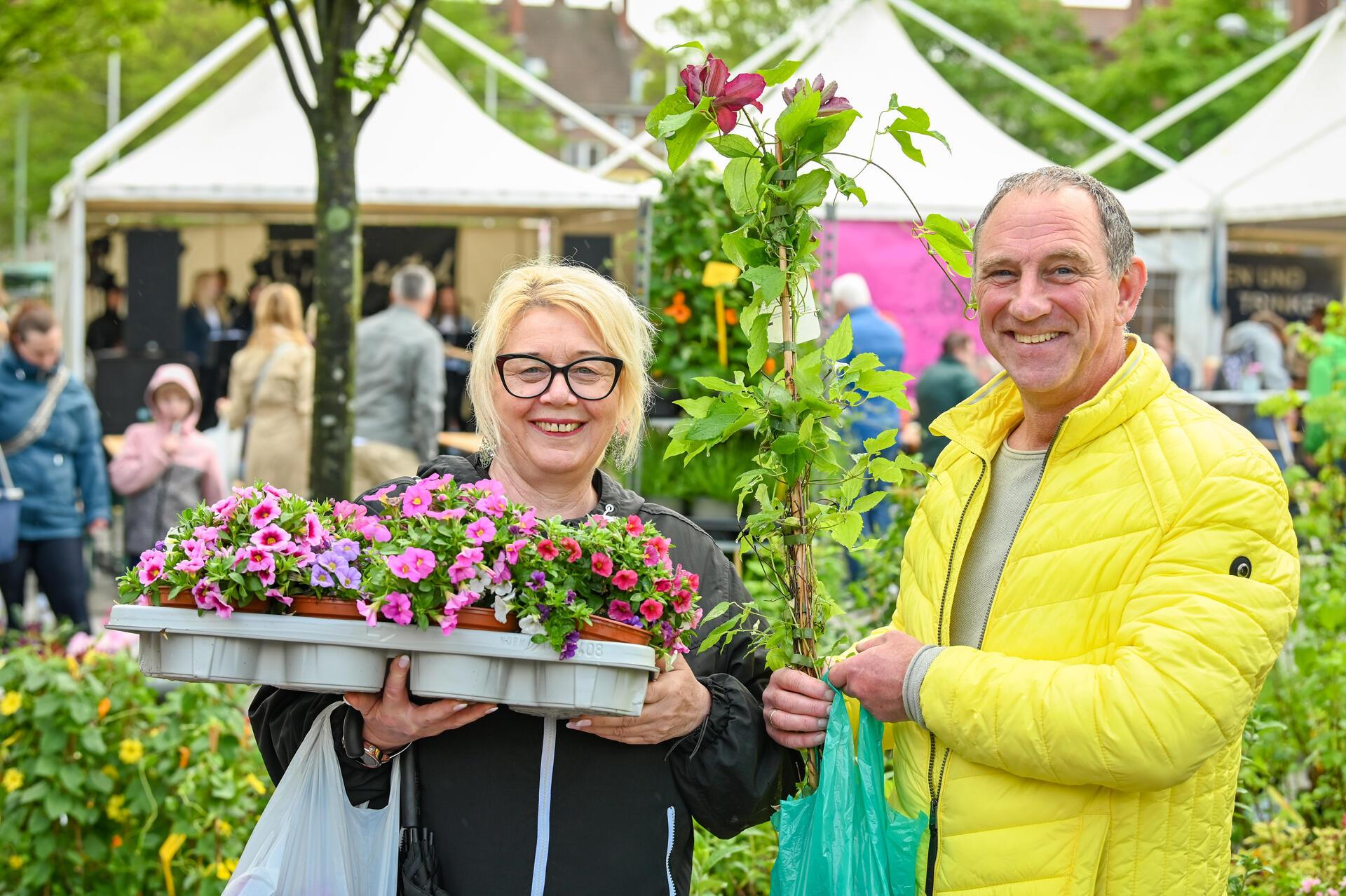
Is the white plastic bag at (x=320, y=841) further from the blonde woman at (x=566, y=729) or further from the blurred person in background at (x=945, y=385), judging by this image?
the blurred person in background at (x=945, y=385)

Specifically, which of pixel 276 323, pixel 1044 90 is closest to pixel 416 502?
pixel 276 323

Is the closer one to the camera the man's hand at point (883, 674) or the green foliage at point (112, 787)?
the man's hand at point (883, 674)

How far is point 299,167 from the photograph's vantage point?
11164 mm

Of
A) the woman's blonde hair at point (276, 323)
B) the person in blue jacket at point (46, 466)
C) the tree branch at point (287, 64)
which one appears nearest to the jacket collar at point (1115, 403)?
the tree branch at point (287, 64)

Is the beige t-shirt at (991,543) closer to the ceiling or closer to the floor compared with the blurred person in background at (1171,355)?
closer to the floor

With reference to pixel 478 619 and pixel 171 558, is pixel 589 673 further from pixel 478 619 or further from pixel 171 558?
pixel 171 558

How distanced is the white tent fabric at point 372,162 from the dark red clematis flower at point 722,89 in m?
8.73

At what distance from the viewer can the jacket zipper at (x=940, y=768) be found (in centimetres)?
210

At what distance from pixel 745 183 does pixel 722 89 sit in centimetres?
15

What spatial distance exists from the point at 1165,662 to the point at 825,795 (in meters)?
0.59

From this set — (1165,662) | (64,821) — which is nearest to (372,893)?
(1165,662)

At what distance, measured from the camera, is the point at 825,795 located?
2156 mm

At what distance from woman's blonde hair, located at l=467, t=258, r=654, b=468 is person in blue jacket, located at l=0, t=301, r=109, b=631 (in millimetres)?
5088

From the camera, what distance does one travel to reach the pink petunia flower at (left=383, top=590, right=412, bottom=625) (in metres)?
1.89
